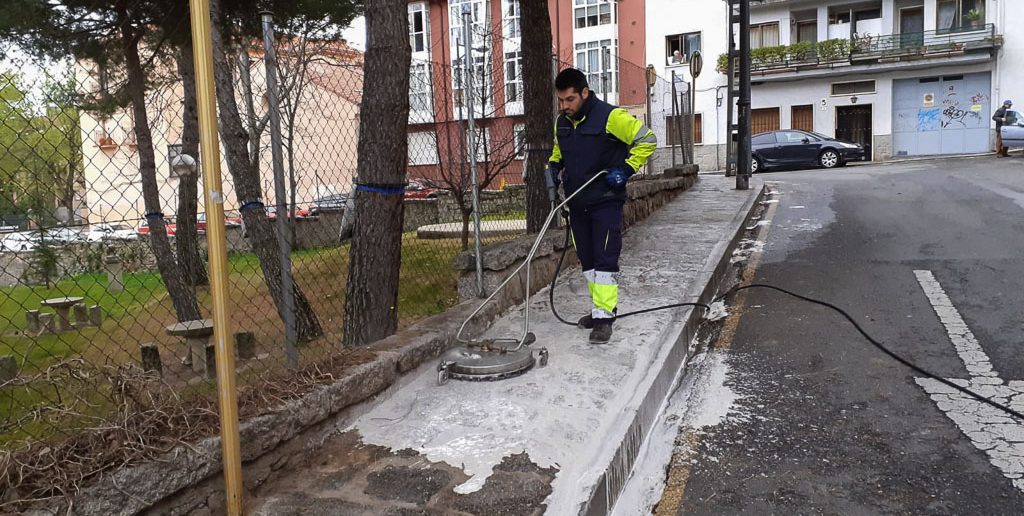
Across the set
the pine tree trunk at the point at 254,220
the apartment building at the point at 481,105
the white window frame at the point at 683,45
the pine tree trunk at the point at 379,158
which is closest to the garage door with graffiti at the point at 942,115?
the white window frame at the point at 683,45

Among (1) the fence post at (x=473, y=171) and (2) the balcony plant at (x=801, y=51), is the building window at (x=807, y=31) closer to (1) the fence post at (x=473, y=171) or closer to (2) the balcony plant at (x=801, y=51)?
(2) the balcony plant at (x=801, y=51)

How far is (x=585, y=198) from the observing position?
5391 mm

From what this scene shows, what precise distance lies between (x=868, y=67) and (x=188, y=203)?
30.1 m

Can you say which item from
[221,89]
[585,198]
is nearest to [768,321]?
[585,198]

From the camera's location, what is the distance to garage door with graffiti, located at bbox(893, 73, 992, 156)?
30484 mm

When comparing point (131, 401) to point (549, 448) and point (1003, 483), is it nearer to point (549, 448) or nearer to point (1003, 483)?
point (549, 448)

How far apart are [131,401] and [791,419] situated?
3384mm

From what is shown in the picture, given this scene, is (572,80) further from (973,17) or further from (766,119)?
(973,17)

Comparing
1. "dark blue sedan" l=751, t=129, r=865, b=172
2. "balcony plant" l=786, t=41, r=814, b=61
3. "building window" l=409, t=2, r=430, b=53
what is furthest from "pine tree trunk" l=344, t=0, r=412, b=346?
"building window" l=409, t=2, r=430, b=53

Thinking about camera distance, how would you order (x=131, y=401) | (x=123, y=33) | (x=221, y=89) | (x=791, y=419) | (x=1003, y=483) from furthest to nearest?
(x=123, y=33), (x=221, y=89), (x=791, y=419), (x=1003, y=483), (x=131, y=401)

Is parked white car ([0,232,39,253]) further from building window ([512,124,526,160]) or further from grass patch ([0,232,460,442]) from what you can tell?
building window ([512,124,526,160])

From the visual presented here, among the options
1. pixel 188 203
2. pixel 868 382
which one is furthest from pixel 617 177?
pixel 188 203

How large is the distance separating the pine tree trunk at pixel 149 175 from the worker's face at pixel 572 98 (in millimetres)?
6163

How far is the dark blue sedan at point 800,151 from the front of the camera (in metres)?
24.7
